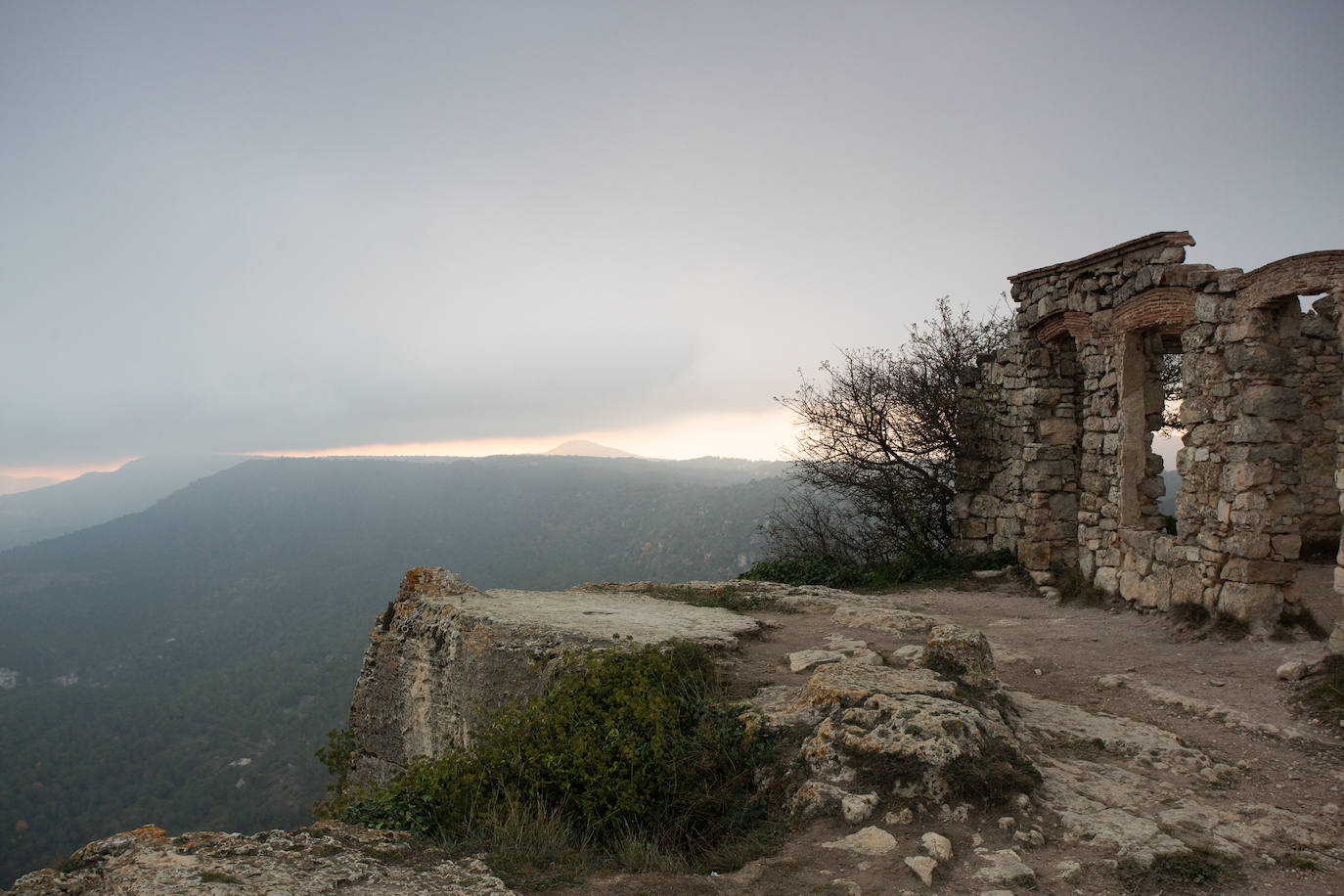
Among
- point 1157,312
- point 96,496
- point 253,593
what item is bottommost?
point 253,593

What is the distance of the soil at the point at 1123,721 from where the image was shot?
105 inches

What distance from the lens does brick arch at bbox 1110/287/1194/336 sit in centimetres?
809

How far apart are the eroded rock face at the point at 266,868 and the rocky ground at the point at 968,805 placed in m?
0.01

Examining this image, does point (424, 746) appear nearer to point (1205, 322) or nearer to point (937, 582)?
point (937, 582)

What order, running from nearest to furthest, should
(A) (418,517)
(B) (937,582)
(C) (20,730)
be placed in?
(B) (937,582)
(C) (20,730)
(A) (418,517)

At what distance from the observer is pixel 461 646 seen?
535 cm

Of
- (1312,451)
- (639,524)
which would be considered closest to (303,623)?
(639,524)

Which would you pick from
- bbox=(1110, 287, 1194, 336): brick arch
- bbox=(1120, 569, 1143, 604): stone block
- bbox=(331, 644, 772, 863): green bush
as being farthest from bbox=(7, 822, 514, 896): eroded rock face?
bbox=(1110, 287, 1194, 336): brick arch

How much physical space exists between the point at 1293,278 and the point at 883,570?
6707 mm

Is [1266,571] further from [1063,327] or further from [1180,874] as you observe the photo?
[1180,874]

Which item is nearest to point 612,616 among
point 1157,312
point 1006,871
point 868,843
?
point 868,843

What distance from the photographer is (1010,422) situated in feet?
37.6

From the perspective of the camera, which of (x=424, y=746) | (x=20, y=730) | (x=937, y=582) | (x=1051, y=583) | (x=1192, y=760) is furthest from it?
(x=20, y=730)

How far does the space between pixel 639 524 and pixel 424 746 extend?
5785 centimetres
